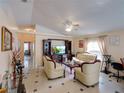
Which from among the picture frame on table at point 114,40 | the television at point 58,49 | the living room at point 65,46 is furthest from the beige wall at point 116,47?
the television at point 58,49

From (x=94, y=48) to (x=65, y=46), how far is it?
234 cm

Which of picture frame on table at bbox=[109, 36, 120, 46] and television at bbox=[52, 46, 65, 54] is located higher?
picture frame on table at bbox=[109, 36, 120, 46]

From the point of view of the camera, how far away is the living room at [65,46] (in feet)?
9.30

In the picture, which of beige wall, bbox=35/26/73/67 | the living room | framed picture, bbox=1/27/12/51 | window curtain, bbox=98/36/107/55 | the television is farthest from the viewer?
the television

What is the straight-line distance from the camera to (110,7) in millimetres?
2857

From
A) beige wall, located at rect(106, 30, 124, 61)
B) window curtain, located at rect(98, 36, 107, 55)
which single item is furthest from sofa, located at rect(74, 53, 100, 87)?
window curtain, located at rect(98, 36, 107, 55)

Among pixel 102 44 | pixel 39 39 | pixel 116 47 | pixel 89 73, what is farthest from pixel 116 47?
pixel 39 39

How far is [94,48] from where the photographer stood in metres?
6.33

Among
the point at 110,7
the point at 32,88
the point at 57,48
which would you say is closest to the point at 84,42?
the point at 57,48

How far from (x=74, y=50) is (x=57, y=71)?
4.30 metres

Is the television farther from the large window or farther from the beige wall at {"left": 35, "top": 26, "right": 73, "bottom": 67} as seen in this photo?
the large window

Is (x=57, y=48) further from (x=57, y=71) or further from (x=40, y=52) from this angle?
(x=57, y=71)

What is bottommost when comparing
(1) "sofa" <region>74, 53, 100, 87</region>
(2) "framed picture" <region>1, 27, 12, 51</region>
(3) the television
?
(1) "sofa" <region>74, 53, 100, 87</region>

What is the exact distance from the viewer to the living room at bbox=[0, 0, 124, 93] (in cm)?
283
